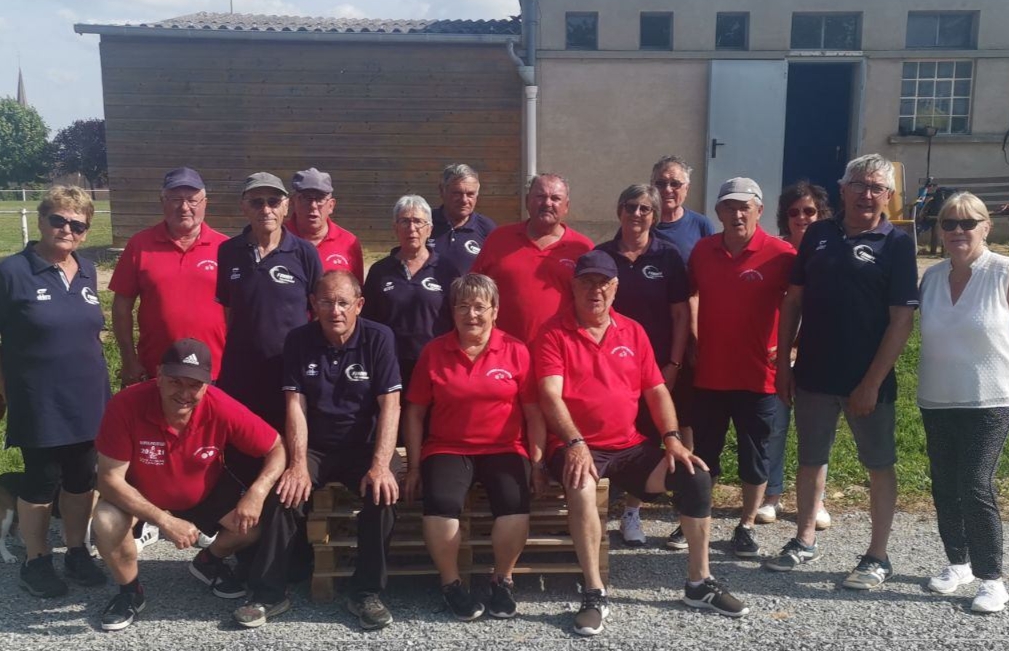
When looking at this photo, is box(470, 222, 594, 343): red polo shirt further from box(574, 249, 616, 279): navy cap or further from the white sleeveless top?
the white sleeveless top

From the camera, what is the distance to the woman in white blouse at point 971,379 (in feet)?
12.9

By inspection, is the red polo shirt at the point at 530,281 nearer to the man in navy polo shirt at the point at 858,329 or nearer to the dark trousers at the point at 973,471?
the man in navy polo shirt at the point at 858,329

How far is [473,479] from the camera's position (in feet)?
13.5

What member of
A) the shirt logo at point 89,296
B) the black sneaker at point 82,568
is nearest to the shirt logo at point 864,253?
the shirt logo at point 89,296

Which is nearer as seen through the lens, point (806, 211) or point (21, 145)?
point (806, 211)

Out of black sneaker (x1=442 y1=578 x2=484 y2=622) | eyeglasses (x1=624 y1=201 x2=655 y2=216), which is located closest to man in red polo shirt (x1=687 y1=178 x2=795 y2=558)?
eyeglasses (x1=624 y1=201 x2=655 y2=216)

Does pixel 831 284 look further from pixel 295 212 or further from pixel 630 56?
pixel 630 56

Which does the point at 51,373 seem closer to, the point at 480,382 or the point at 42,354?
the point at 42,354

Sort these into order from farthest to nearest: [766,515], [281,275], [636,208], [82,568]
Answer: [766,515], [636,208], [281,275], [82,568]

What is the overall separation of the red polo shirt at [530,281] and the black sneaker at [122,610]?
2.15m

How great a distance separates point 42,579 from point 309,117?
9.45 m

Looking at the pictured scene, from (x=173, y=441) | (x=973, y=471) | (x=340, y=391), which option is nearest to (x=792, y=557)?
(x=973, y=471)

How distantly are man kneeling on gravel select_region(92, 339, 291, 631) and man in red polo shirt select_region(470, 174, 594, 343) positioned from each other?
4.59 ft

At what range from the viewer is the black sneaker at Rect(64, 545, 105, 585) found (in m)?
4.27
